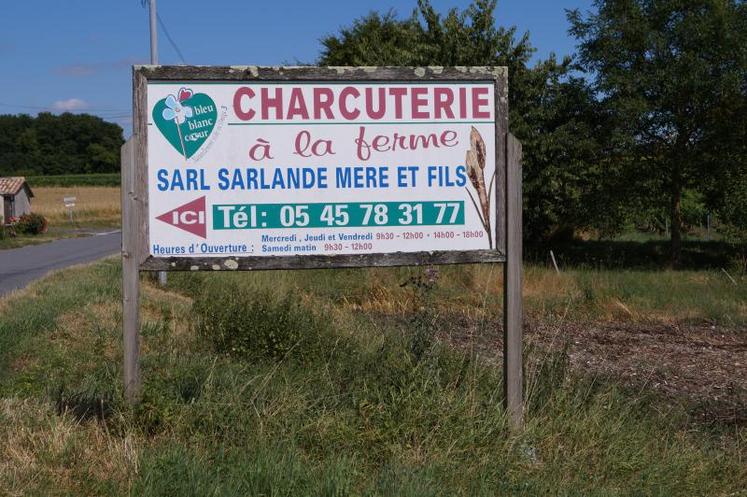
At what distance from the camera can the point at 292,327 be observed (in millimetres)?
7777

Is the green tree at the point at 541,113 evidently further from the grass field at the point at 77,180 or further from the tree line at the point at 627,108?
the grass field at the point at 77,180

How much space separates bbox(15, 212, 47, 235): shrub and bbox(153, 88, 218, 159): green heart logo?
37.6 metres

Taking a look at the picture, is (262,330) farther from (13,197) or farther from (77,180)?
(77,180)

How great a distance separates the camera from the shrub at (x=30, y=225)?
39938mm

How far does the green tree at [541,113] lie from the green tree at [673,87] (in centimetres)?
101

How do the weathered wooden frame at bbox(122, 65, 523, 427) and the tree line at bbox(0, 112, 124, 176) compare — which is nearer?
the weathered wooden frame at bbox(122, 65, 523, 427)

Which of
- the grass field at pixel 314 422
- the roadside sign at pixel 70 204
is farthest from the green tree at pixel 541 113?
the roadside sign at pixel 70 204

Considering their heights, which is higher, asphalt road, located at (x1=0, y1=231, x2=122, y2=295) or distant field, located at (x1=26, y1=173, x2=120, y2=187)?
distant field, located at (x1=26, y1=173, x2=120, y2=187)

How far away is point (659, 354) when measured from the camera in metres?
10.3

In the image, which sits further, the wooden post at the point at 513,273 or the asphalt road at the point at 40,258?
the asphalt road at the point at 40,258

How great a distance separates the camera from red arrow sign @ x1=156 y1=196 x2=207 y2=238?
5.10 m

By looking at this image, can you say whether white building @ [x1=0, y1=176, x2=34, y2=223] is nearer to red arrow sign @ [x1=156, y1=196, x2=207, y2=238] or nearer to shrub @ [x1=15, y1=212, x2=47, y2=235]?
shrub @ [x1=15, y1=212, x2=47, y2=235]

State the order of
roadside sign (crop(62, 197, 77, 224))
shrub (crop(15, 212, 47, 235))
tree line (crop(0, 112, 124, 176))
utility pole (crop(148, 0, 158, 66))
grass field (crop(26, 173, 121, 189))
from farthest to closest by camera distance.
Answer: tree line (crop(0, 112, 124, 176)) → grass field (crop(26, 173, 121, 189)) → roadside sign (crop(62, 197, 77, 224)) → shrub (crop(15, 212, 47, 235)) → utility pole (crop(148, 0, 158, 66))

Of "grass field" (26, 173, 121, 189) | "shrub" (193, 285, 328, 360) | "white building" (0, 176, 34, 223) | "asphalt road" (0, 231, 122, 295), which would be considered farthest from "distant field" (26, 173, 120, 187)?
"shrub" (193, 285, 328, 360)
